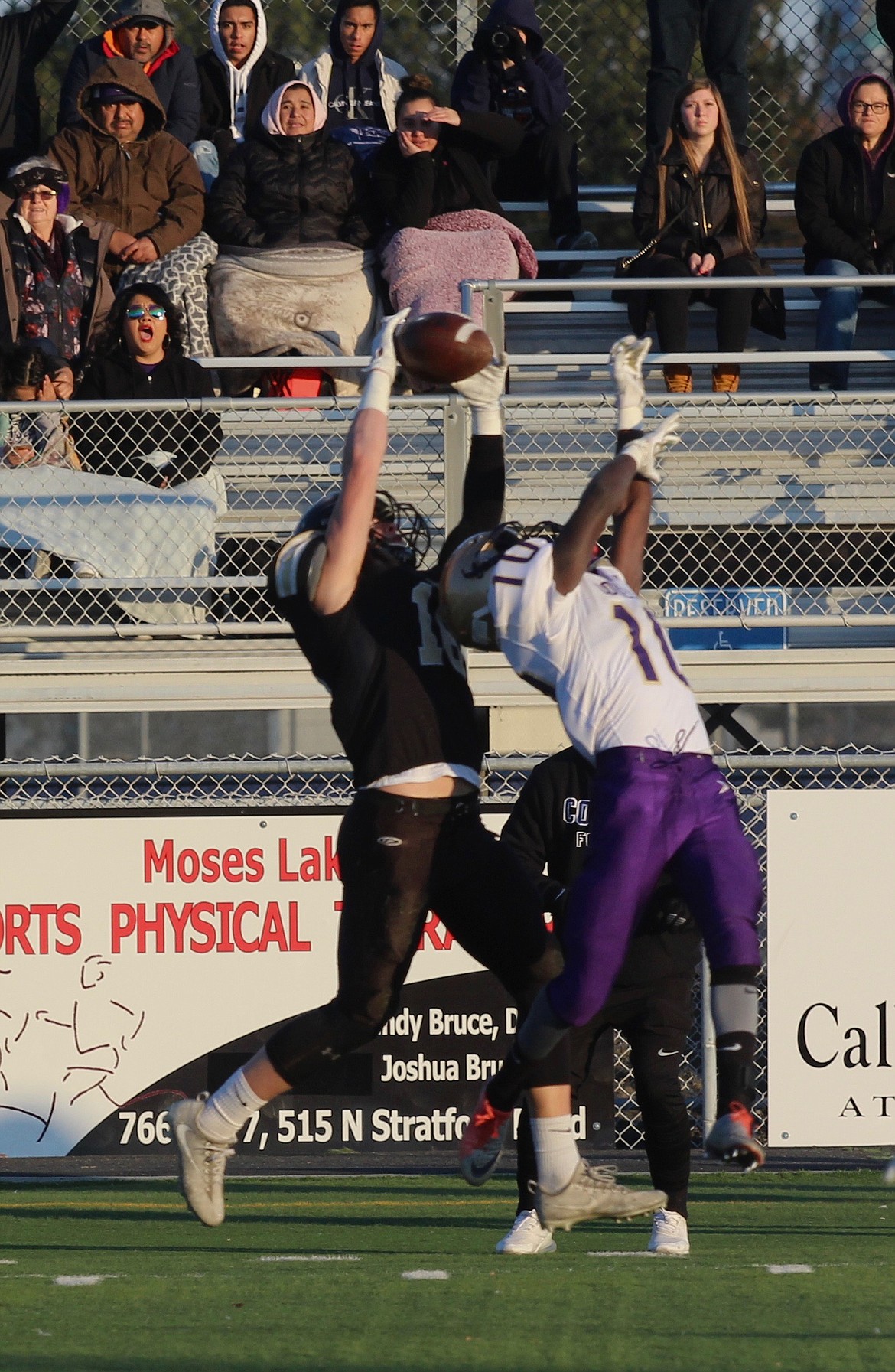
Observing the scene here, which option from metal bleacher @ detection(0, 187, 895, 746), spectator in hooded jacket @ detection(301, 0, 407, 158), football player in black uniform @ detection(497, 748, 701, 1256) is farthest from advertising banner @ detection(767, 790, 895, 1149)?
spectator in hooded jacket @ detection(301, 0, 407, 158)

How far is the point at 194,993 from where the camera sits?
7.20m

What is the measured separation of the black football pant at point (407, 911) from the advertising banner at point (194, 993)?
99.9 inches

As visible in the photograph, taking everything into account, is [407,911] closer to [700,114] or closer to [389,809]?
[389,809]

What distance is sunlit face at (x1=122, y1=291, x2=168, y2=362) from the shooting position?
8375 millimetres

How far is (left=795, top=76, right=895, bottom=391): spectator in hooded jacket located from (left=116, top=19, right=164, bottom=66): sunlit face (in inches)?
139

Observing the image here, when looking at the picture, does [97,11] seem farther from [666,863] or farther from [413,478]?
[666,863]

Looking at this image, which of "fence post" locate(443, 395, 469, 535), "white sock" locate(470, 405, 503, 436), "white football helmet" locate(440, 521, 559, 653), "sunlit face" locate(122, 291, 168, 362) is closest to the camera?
"white football helmet" locate(440, 521, 559, 653)

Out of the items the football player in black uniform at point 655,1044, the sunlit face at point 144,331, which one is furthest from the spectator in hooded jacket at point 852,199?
the football player in black uniform at point 655,1044

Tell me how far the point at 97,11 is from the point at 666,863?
945 centimetres

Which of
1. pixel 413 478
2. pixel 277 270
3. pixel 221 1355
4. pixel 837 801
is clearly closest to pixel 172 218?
pixel 277 270

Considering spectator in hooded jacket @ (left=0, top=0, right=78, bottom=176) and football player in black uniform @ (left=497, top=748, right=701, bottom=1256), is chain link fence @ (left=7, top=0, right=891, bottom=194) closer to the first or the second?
spectator in hooded jacket @ (left=0, top=0, right=78, bottom=176)

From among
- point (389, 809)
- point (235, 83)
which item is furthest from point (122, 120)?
point (389, 809)

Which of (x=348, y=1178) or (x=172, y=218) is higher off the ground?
(x=172, y=218)

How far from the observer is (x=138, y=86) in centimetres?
944
